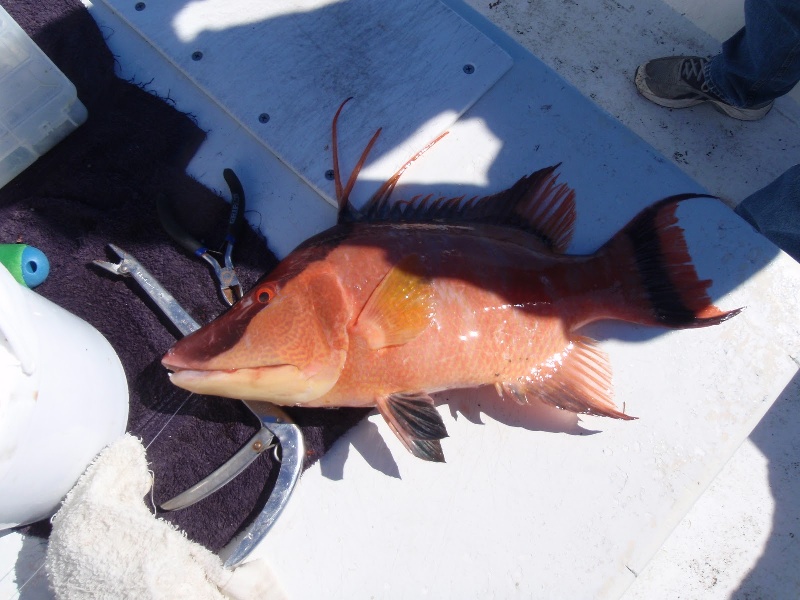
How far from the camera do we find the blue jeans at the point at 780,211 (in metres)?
2.14

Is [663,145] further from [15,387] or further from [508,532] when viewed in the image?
[15,387]

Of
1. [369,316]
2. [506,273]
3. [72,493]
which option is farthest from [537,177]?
[72,493]

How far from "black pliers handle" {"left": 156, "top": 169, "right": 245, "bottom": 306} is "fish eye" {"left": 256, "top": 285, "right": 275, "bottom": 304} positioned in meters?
0.27

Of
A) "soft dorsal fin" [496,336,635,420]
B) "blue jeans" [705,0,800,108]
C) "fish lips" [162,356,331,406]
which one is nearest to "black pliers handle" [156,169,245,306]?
"fish lips" [162,356,331,406]

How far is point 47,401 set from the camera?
1334 mm

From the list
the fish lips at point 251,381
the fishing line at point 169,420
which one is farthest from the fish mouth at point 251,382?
the fishing line at point 169,420

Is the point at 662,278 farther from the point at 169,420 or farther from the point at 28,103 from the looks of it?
the point at 28,103

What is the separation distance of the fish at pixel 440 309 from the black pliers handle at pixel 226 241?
0.78ft

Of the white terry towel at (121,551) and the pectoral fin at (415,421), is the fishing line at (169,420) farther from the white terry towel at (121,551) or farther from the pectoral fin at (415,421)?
the pectoral fin at (415,421)

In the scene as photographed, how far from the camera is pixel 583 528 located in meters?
1.73

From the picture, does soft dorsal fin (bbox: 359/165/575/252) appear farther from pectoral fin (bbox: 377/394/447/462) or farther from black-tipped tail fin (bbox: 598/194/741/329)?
pectoral fin (bbox: 377/394/447/462)

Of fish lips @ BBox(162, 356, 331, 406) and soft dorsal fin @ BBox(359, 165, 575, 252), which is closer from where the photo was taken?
fish lips @ BBox(162, 356, 331, 406)

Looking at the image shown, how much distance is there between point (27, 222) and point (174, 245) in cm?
51

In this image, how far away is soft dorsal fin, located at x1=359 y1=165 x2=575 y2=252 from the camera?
1.80 m
